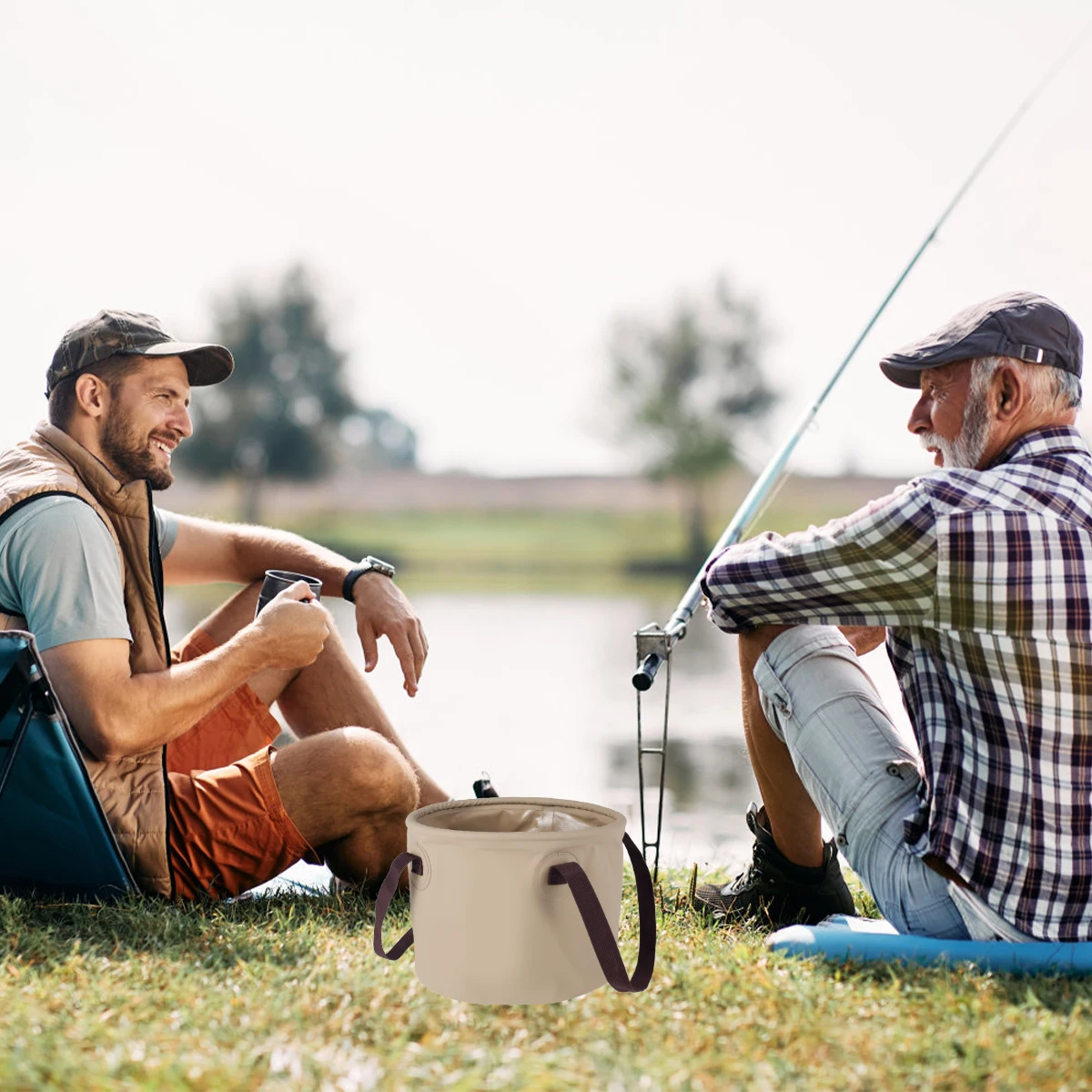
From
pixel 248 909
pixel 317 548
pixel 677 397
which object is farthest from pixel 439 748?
pixel 677 397

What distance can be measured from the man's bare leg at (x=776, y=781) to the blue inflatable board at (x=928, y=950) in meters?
0.24

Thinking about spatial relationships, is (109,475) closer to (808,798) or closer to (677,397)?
(808,798)

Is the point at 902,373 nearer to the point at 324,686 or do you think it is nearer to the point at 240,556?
the point at 324,686

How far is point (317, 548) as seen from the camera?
2697mm

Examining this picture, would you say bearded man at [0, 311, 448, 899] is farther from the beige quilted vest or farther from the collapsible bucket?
the collapsible bucket

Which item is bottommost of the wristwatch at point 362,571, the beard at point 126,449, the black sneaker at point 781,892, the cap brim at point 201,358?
the black sneaker at point 781,892

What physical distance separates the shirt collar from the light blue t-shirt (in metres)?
1.40

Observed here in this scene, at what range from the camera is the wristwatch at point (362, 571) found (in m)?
2.53

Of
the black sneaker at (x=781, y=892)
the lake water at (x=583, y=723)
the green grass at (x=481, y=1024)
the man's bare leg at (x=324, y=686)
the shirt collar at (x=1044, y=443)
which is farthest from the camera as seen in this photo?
the lake water at (x=583, y=723)

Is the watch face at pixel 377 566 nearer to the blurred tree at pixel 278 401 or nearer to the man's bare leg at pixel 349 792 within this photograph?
the man's bare leg at pixel 349 792

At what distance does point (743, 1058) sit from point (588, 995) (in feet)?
0.94

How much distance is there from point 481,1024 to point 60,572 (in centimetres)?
97

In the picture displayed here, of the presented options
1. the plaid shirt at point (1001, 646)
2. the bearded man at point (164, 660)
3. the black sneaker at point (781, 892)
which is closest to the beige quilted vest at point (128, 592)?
the bearded man at point (164, 660)

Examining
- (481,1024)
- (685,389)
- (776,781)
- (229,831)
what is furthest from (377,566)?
(685,389)
